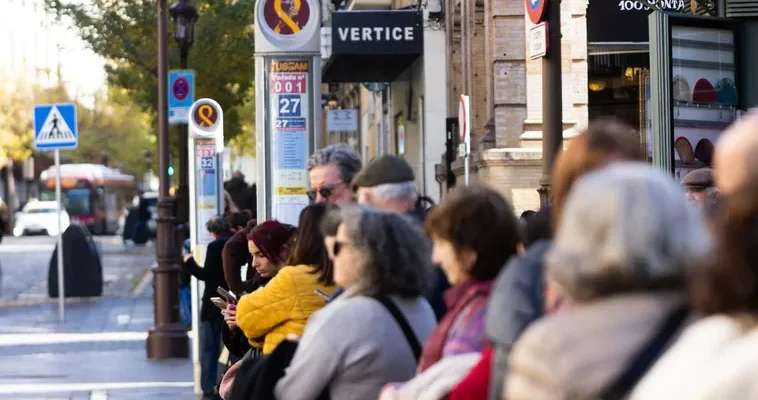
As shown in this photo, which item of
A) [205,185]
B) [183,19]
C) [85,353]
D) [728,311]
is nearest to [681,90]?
[205,185]

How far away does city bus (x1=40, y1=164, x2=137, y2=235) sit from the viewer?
77.8 meters

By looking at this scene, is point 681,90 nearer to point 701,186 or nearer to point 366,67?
point 701,186

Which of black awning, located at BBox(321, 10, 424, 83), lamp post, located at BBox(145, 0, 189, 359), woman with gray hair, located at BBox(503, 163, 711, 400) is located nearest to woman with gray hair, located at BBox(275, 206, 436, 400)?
woman with gray hair, located at BBox(503, 163, 711, 400)

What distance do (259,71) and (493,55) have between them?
8.83 m

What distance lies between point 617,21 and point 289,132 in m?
8.71

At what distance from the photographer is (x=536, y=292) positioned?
375 centimetres

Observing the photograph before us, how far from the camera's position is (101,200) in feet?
260

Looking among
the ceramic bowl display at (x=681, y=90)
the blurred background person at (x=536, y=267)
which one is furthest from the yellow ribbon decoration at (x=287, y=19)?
the blurred background person at (x=536, y=267)

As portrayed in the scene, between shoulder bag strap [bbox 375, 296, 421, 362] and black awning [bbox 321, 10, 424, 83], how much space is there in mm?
19099

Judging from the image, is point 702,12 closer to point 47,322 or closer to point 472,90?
point 472,90

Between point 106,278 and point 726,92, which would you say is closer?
point 726,92

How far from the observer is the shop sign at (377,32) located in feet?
79.6

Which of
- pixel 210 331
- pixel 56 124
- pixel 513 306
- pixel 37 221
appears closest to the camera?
pixel 513 306

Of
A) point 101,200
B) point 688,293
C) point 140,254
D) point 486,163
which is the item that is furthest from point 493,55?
point 101,200
